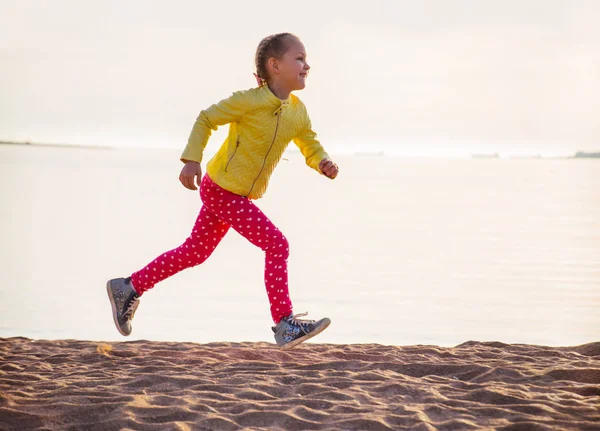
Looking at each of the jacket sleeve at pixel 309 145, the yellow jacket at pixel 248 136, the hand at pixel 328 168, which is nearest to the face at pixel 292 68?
the yellow jacket at pixel 248 136

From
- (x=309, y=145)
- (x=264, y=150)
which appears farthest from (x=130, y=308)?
(x=309, y=145)

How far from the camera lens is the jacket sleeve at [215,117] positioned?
16.4 feet

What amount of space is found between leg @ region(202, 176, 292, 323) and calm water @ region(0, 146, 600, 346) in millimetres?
1909

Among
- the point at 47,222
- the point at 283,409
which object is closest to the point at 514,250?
the point at 47,222

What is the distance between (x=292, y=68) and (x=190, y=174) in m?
0.85

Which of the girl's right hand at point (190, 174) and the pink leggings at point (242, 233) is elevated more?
the girl's right hand at point (190, 174)

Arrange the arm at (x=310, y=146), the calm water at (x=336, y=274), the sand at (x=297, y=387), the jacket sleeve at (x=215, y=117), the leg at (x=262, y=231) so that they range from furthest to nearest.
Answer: the calm water at (x=336, y=274) < the arm at (x=310, y=146) < the leg at (x=262, y=231) < the jacket sleeve at (x=215, y=117) < the sand at (x=297, y=387)

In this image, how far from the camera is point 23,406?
13.3ft

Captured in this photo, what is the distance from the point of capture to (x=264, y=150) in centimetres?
514

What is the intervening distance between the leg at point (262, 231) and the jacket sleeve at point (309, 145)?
45 cm

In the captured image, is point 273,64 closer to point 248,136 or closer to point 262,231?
point 248,136

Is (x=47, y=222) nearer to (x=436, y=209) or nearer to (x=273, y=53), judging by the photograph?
(x=436, y=209)

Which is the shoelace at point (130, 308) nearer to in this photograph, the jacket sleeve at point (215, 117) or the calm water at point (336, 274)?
the jacket sleeve at point (215, 117)

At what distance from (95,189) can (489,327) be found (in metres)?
17.5
